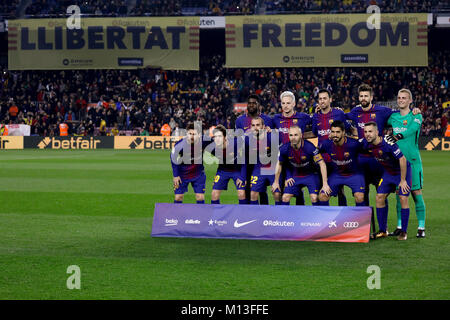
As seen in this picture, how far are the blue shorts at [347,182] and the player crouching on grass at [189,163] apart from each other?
90.7 inches

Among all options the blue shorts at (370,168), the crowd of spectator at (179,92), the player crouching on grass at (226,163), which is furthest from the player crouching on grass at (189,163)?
the crowd of spectator at (179,92)

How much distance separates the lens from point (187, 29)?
37.7 meters

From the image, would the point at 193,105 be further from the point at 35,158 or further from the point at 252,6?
the point at 35,158

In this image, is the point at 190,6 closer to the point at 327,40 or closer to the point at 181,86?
the point at 181,86

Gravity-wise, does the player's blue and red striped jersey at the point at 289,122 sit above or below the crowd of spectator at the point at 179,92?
below

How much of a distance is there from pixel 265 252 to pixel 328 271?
1295 mm

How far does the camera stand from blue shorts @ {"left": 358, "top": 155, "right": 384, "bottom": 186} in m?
9.52

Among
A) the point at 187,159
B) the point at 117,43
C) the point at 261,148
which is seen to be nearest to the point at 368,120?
the point at 261,148

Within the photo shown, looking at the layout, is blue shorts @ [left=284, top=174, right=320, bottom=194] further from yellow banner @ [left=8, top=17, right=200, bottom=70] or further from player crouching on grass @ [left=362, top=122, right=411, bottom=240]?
yellow banner @ [left=8, top=17, right=200, bottom=70]

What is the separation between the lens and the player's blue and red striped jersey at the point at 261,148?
10.1 meters

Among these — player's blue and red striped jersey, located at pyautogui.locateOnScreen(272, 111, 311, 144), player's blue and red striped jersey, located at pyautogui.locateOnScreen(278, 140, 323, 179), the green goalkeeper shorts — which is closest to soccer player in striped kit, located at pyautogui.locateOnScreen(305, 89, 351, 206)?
player's blue and red striped jersey, located at pyautogui.locateOnScreen(272, 111, 311, 144)

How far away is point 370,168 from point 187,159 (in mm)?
3059

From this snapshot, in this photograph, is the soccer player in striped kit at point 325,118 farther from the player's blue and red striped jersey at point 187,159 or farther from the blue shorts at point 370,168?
the player's blue and red striped jersey at point 187,159

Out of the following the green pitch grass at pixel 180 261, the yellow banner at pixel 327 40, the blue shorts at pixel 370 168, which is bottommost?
the green pitch grass at pixel 180 261
